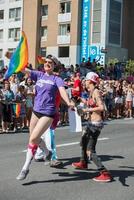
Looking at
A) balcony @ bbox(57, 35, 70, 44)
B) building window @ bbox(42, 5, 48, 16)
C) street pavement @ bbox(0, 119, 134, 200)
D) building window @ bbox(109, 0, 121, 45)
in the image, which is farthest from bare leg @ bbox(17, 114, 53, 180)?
building window @ bbox(42, 5, 48, 16)

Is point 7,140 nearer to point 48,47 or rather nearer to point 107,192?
point 107,192

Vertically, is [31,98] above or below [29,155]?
above

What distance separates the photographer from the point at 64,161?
9.77 meters

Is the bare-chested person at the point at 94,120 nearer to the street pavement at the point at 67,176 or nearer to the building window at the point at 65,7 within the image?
the street pavement at the point at 67,176

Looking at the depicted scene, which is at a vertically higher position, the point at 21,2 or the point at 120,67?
the point at 21,2

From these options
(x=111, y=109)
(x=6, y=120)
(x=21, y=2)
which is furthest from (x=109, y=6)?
(x=6, y=120)

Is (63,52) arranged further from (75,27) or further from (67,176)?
(67,176)

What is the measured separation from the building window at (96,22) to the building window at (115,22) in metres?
1.52

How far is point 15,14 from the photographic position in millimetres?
67000

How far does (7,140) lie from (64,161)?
390 centimetres

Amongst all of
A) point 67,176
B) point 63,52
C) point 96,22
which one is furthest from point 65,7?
point 67,176

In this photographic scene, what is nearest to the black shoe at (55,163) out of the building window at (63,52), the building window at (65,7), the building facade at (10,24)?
the building window at (63,52)

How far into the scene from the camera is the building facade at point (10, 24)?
66188 millimetres

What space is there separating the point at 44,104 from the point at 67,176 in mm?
1422
